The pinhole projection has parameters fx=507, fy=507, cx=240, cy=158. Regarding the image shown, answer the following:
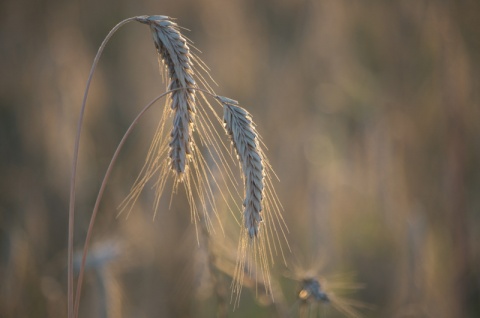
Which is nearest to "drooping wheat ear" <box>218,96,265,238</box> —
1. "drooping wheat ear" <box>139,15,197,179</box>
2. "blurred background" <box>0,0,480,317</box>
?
"drooping wheat ear" <box>139,15,197,179</box>

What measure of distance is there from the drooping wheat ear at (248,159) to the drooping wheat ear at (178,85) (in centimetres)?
10

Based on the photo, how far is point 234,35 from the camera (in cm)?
445

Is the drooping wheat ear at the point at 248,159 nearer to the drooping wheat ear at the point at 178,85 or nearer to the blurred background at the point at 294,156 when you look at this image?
the drooping wheat ear at the point at 178,85

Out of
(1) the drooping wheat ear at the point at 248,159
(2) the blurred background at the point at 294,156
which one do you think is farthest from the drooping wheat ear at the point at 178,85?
(2) the blurred background at the point at 294,156

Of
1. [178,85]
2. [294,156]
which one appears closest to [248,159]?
[178,85]

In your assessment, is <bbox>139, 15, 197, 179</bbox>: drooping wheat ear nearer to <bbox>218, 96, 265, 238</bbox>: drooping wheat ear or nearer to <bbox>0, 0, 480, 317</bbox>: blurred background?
<bbox>218, 96, 265, 238</bbox>: drooping wheat ear

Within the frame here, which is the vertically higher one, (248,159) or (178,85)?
(178,85)

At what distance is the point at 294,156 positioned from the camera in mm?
4723

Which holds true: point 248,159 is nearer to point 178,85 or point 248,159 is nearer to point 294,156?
point 178,85

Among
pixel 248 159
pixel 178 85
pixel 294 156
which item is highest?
pixel 178 85

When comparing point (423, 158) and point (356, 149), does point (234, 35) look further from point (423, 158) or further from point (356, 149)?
point (423, 158)

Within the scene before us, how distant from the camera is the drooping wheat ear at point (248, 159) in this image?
1.32 meters

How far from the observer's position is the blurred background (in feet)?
9.95

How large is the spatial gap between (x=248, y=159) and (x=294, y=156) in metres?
3.42
